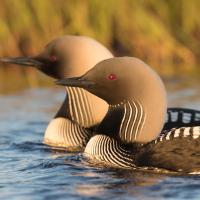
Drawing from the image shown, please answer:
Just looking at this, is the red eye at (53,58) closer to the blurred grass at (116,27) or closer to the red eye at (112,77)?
the red eye at (112,77)

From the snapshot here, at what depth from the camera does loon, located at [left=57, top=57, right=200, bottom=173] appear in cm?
651

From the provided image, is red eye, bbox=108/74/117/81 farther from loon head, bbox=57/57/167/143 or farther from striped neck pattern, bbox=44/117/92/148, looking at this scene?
striped neck pattern, bbox=44/117/92/148

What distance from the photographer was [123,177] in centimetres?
650

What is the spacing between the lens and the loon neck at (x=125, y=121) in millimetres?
6832

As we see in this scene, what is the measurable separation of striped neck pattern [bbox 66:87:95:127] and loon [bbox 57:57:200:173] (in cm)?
109

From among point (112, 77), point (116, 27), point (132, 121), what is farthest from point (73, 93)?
point (116, 27)

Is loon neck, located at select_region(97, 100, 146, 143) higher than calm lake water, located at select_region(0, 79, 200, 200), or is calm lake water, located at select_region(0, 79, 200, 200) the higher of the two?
loon neck, located at select_region(97, 100, 146, 143)

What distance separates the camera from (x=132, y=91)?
6871 mm

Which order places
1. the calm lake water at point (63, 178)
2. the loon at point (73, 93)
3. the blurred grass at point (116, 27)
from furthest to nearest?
1. the blurred grass at point (116, 27)
2. the loon at point (73, 93)
3. the calm lake water at point (63, 178)

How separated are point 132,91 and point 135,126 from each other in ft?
0.80

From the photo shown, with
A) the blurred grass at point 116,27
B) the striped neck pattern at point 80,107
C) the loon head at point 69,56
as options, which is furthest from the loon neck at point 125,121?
the blurred grass at point 116,27

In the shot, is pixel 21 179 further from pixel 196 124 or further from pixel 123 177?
pixel 196 124

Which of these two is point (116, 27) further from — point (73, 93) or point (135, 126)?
point (135, 126)

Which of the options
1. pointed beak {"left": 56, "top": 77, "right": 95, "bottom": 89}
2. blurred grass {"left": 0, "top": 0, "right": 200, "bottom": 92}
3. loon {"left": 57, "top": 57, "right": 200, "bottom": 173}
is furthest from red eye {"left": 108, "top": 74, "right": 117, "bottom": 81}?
blurred grass {"left": 0, "top": 0, "right": 200, "bottom": 92}
